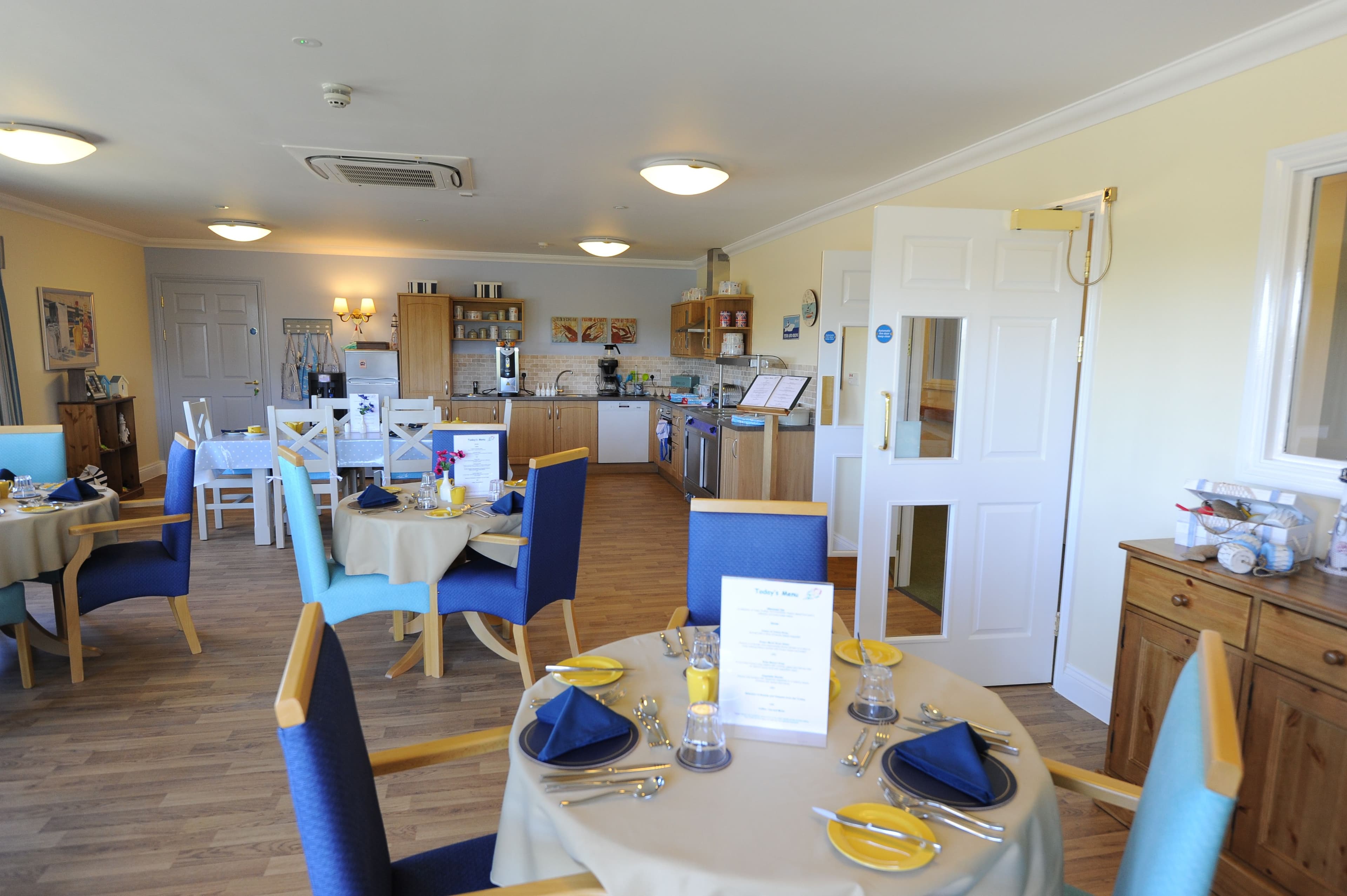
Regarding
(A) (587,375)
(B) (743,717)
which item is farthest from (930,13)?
(A) (587,375)

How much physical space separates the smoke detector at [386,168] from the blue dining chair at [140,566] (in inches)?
68.9

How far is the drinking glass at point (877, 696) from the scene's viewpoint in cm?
153

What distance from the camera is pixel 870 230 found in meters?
5.05

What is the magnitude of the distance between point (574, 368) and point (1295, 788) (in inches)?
321

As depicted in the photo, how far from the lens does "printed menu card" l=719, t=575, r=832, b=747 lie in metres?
1.39

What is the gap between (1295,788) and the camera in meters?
1.93

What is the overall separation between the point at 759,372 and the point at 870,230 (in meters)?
2.20

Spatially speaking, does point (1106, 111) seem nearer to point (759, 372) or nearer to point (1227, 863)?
point (1227, 863)

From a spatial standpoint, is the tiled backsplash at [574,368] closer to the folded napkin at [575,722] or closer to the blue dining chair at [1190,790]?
the folded napkin at [575,722]

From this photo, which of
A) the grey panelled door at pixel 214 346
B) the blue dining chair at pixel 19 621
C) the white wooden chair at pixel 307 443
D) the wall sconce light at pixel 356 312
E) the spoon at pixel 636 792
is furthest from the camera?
the wall sconce light at pixel 356 312

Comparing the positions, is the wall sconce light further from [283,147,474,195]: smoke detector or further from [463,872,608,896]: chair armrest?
[463,872,608,896]: chair armrest

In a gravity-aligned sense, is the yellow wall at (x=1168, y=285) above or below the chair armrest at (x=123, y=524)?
above

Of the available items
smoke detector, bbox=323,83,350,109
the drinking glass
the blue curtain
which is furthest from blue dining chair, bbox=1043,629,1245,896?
the blue curtain

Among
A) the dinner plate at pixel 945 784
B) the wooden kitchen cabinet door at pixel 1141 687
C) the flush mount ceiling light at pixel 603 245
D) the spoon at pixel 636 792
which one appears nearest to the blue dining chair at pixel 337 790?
the spoon at pixel 636 792
